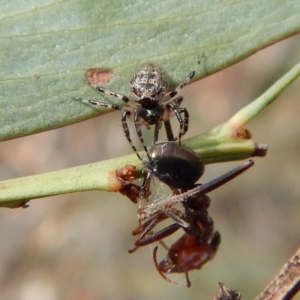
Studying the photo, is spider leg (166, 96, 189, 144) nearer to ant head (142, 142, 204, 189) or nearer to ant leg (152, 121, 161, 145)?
ant leg (152, 121, 161, 145)

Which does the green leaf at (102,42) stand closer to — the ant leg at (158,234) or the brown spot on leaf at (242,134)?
the brown spot on leaf at (242,134)

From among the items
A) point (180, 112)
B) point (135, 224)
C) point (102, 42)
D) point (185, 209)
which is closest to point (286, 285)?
point (185, 209)

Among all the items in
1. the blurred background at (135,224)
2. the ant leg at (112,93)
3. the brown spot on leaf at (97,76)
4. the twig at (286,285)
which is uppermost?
the brown spot on leaf at (97,76)

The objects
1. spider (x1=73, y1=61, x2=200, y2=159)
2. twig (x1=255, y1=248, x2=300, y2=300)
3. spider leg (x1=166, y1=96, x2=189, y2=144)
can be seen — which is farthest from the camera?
spider leg (x1=166, y1=96, x2=189, y2=144)

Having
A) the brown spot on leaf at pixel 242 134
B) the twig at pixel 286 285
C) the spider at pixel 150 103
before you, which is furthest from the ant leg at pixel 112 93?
the twig at pixel 286 285

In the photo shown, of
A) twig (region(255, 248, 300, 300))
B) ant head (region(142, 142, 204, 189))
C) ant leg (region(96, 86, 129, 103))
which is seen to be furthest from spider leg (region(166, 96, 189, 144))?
twig (region(255, 248, 300, 300))

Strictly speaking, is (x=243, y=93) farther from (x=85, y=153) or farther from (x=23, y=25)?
(x=23, y=25)

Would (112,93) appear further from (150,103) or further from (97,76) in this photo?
(150,103)
